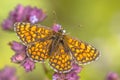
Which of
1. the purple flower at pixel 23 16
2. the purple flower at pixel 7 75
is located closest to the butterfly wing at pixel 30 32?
the purple flower at pixel 23 16

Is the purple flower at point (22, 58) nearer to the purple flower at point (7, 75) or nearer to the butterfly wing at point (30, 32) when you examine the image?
the butterfly wing at point (30, 32)

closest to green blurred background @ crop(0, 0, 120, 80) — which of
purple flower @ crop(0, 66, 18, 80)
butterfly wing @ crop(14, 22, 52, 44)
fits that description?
purple flower @ crop(0, 66, 18, 80)

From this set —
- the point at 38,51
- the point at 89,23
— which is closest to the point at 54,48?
the point at 38,51

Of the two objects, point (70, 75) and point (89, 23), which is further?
point (89, 23)

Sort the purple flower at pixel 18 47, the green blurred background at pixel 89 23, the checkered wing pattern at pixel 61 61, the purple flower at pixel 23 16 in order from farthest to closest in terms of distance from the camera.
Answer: the green blurred background at pixel 89 23
the purple flower at pixel 23 16
the purple flower at pixel 18 47
the checkered wing pattern at pixel 61 61

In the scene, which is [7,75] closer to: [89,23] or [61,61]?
[61,61]

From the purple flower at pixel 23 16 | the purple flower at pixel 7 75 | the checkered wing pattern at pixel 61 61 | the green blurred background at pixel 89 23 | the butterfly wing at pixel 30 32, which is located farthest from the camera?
the green blurred background at pixel 89 23

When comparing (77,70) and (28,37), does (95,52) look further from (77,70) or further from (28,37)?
(28,37)
